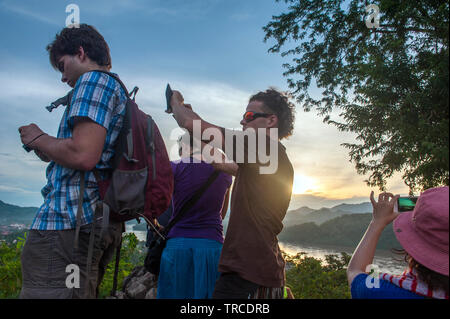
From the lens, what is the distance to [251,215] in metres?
1.72

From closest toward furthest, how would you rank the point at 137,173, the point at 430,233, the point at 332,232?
1. the point at 430,233
2. the point at 137,173
3. the point at 332,232

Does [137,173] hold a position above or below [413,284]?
above

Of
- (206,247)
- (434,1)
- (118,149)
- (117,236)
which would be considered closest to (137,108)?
(118,149)

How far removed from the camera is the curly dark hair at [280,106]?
2219mm

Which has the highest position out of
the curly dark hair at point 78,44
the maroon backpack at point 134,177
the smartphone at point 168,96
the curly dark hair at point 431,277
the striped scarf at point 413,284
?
the curly dark hair at point 78,44

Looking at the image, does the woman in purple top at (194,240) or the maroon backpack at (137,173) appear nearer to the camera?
the maroon backpack at (137,173)

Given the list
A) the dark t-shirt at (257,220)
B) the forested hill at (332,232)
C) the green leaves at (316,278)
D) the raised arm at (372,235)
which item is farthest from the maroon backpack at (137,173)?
the forested hill at (332,232)

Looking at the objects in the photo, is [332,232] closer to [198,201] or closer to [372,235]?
[198,201]

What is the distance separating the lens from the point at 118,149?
1.52 metres

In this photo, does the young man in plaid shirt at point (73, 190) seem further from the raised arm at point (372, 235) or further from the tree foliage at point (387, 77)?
the tree foliage at point (387, 77)

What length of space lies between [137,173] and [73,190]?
308 mm

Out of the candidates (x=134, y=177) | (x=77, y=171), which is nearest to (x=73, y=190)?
(x=77, y=171)

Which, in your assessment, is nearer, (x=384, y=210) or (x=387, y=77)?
(x=384, y=210)
